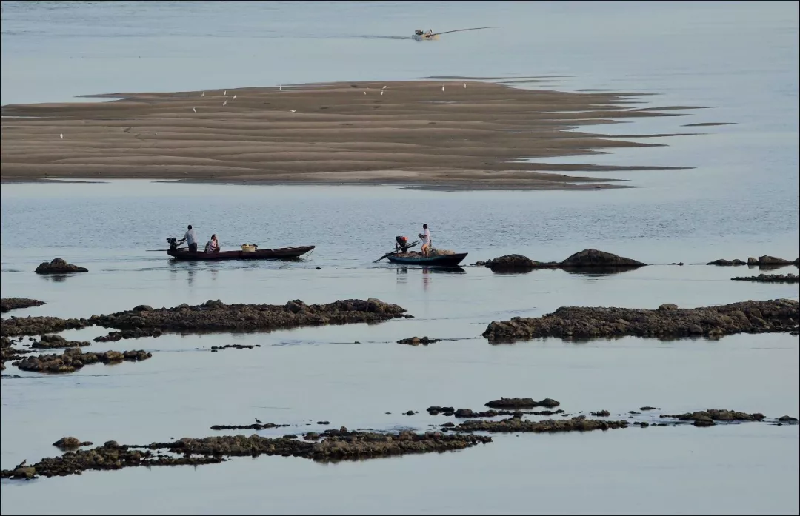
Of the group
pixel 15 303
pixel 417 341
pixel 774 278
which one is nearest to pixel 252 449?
pixel 417 341

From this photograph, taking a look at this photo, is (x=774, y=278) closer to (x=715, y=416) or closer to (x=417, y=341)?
(x=417, y=341)

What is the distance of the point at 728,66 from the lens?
12975cm

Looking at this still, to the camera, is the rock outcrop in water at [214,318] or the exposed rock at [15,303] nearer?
the rock outcrop in water at [214,318]

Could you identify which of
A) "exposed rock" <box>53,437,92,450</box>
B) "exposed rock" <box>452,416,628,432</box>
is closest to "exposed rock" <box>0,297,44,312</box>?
"exposed rock" <box>53,437,92,450</box>

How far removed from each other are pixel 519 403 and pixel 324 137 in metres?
47.9

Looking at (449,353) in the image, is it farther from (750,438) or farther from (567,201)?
(567,201)

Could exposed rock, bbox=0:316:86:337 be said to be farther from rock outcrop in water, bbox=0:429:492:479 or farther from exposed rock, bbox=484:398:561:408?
exposed rock, bbox=484:398:561:408

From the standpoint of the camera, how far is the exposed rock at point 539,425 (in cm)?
2803

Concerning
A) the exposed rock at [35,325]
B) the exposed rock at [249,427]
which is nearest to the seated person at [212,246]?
the exposed rock at [35,325]

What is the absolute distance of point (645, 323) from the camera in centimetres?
3703

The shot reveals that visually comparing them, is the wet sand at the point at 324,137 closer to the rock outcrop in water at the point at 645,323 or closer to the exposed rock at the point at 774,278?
the exposed rock at the point at 774,278

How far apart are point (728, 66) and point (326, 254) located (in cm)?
8382

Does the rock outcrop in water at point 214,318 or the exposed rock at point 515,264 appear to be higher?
the exposed rock at point 515,264

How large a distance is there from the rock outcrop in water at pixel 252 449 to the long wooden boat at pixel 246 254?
22.4 metres
